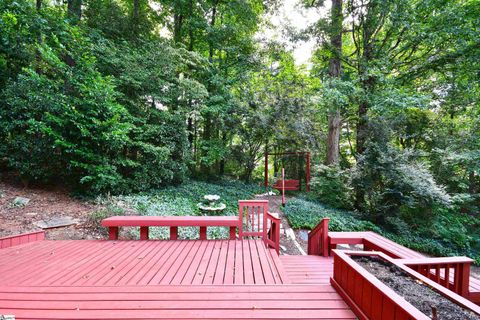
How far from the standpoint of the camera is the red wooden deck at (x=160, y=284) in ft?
5.35

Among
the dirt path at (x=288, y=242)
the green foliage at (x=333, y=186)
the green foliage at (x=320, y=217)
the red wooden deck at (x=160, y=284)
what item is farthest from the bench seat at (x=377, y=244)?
the green foliage at (x=333, y=186)

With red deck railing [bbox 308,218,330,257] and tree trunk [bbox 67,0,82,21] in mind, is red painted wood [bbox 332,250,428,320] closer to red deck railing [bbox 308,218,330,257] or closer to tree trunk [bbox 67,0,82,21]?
red deck railing [bbox 308,218,330,257]

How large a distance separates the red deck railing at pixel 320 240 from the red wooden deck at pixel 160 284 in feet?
1.17

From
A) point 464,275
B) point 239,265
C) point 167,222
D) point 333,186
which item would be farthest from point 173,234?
point 333,186

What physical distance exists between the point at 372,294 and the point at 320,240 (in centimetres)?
226

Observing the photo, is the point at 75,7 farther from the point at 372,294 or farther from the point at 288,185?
the point at 372,294

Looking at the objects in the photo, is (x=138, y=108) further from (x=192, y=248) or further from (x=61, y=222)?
(x=192, y=248)

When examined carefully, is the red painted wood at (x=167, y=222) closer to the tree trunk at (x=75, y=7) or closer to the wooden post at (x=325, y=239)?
the wooden post at (x=325, y=239)

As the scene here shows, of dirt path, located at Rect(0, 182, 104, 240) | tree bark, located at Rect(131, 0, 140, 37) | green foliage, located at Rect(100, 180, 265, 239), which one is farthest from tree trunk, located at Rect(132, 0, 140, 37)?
dirt path, located at Rect(0, 182, 104, 240)

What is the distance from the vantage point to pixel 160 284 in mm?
2004

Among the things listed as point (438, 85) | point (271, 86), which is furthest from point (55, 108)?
→ point (438, 85)

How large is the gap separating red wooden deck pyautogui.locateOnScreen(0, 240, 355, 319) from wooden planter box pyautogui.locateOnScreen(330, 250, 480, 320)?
107 mm

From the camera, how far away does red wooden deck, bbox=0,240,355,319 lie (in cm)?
163

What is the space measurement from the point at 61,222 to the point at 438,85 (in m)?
12.3
